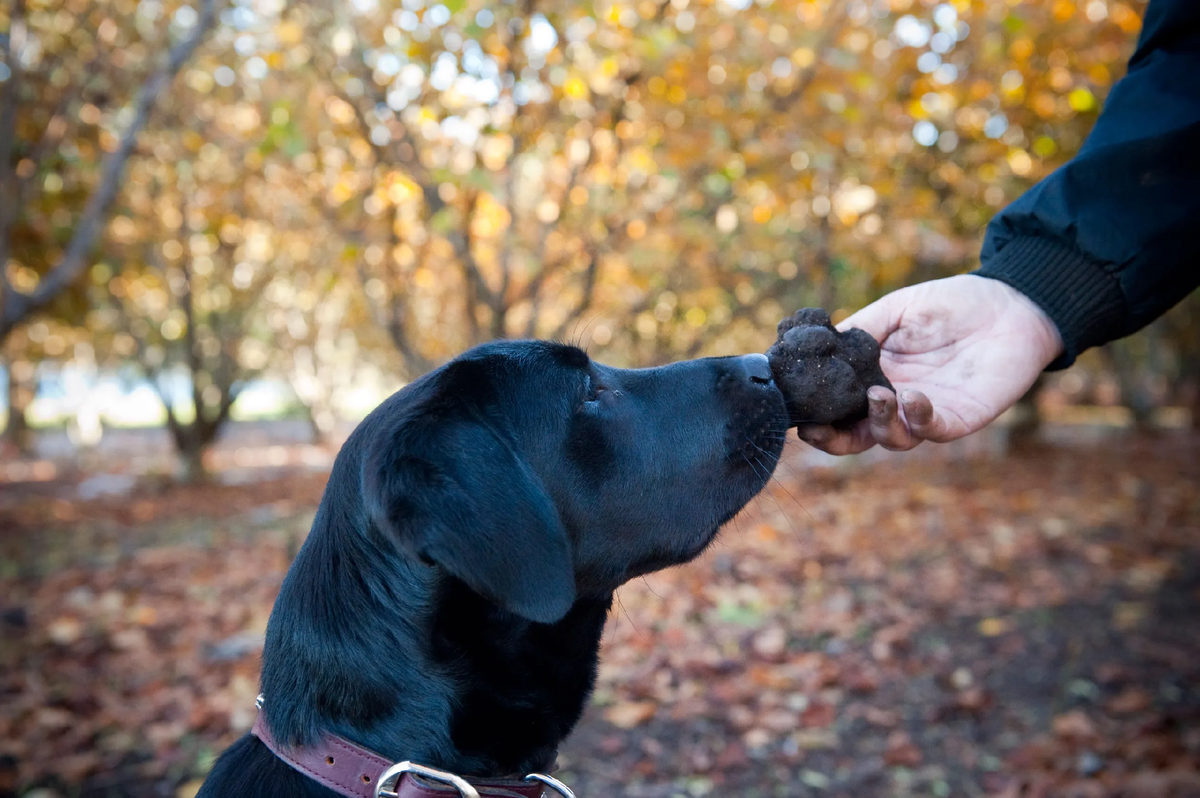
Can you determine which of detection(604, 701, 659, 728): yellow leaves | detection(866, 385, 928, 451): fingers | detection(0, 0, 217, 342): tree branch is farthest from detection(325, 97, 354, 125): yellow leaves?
detection(866, 385, 928, 451): fingers

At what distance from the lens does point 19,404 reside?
26.0m

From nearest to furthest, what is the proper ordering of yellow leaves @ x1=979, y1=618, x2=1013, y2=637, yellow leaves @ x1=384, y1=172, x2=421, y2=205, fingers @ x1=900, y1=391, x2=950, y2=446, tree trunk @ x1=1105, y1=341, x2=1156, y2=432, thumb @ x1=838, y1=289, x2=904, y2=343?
fingers @ x1=900, y1=391, x2=950, y2=446 < thumb @ x1=838, y1=289, x2=904, y2=343 < yellow leaves @ x1=979, y1=618, x2=1013, y2=637 < yellow leaves @ x1=384, y1=172, x2=421, y2=205 < tree trunk @ x1=1105, y1=341, x2=1156, y2=432

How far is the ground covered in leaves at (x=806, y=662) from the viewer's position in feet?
13.1

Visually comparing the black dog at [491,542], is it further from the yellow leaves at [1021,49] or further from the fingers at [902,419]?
the yellow leaves at [1021,49]

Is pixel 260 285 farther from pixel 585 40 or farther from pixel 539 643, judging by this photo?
pixel 539 643

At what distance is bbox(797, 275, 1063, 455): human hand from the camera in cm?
235

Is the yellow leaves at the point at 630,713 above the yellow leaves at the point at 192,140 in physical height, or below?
below

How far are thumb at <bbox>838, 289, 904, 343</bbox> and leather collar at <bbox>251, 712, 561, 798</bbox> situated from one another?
5.89ft

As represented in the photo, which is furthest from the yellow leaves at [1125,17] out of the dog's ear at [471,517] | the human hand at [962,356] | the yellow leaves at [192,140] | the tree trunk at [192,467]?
the tree trunk at [192,467]

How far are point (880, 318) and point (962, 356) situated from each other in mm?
291

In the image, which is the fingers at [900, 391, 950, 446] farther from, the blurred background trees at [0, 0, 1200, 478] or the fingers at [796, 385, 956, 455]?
the blurred background trees at [0, 0, 1200, 478]

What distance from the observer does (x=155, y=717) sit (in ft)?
15.3

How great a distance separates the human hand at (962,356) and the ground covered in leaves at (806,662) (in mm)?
640

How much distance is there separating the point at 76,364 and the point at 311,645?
3060cm
